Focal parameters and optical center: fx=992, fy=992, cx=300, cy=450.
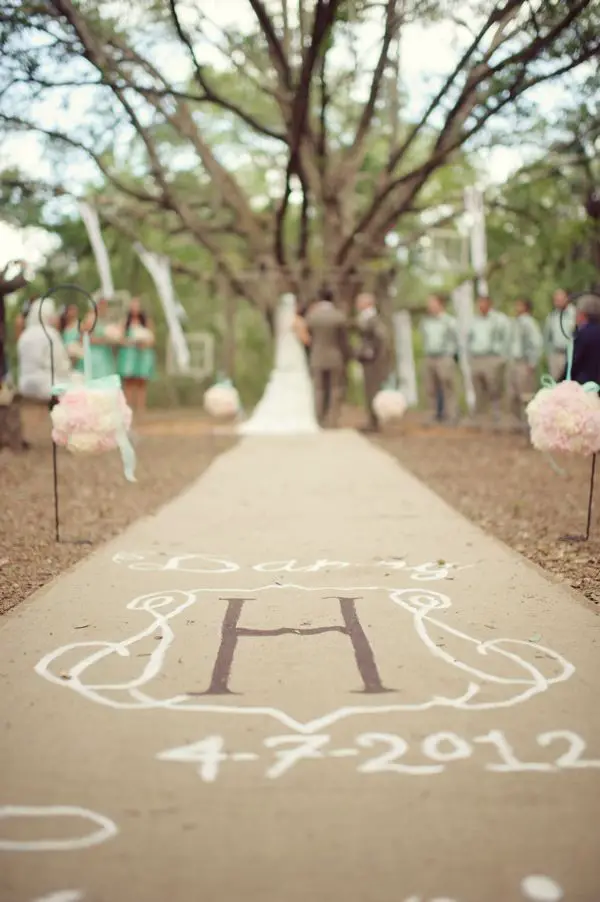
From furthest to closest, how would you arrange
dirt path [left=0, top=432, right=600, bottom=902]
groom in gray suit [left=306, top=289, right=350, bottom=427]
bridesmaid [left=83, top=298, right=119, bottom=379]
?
1. groom in gray suit [left=306, top=289, right=350, bottom=427]
2. bridesmaid [left=83, top=298, right=119, bottom=379]
3. dirt path [left=0, top=432, right=600, bottom=902]

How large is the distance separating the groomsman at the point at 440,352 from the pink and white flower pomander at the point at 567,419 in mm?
10867

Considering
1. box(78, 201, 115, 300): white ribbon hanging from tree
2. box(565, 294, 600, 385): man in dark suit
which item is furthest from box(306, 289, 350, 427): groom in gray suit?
box(565, 294, 600, 385): man in dark suit

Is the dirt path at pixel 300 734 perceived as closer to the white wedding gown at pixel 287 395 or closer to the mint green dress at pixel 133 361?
the white wedding gown at pixel 287 395

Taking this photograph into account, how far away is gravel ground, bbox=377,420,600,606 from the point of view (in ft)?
21.5

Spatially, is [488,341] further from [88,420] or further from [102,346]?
[88,420]

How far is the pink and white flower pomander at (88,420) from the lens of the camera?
6672mm

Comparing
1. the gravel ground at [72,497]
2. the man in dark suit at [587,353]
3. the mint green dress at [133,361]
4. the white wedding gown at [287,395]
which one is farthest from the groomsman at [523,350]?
the mint green dress at [133,361]

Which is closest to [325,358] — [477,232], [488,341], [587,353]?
[488,341]

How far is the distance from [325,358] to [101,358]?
12.8ft

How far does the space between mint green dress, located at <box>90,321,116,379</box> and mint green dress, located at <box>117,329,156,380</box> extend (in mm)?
729

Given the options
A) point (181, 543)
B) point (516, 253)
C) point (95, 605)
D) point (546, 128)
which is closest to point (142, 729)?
point (95, 605)

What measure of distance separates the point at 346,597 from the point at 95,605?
1291 mm

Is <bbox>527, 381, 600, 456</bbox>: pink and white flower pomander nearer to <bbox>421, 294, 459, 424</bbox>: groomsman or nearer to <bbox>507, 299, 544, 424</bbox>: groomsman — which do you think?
<bbox>507, 299, 544, 424</bbox>: groomsman

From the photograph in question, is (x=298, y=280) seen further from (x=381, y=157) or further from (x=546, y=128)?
(x=381, y=157)
